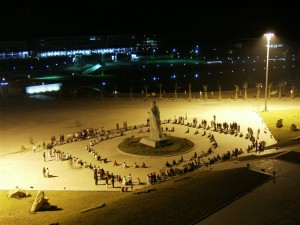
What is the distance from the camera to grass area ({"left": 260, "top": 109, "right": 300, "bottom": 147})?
3562 centimetres

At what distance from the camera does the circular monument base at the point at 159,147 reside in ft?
106

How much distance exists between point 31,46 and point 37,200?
404 feet

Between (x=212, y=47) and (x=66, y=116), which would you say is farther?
(x=212, y=47)

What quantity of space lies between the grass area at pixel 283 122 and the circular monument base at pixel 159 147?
8.10 m

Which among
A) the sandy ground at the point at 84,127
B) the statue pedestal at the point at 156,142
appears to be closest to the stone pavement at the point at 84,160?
the sandy ground at the point at 84,127

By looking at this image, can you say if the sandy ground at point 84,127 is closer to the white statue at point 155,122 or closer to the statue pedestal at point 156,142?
the statue pedestal at point 156,142

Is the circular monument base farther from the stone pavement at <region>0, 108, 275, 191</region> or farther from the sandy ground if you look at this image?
the sandy ground

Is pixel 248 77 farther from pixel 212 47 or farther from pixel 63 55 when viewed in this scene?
pixel 212 47

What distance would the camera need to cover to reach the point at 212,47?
178 metres

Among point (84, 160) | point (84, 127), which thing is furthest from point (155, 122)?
point (84, 127)

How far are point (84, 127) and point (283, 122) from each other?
862 inches


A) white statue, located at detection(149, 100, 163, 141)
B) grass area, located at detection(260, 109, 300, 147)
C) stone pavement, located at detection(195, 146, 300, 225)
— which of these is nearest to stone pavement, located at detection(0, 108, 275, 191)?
grass area, located at detection(260, 109, 300, 147)

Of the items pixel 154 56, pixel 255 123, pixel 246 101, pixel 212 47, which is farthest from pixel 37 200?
pixel 212 47

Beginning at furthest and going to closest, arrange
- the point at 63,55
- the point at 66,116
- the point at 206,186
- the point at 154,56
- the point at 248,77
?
the point at 154,56, the point at 63,55, the point at 248,77, the point at 66,116, the point at 206,186
